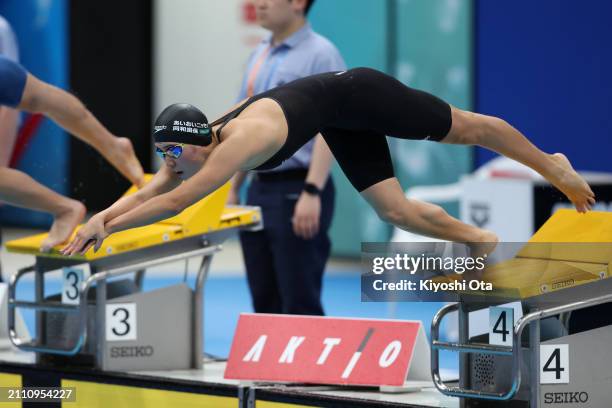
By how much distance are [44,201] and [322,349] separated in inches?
56.7

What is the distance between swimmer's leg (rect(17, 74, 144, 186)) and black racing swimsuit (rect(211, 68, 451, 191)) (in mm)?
1108

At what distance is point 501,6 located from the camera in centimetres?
962

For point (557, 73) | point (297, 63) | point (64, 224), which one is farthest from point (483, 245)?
point (557, 73)

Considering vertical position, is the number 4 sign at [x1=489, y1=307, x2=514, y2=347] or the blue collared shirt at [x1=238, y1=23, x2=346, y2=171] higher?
the blue collared shirt at [x1=238, y1=23, x2=346, y2=171]

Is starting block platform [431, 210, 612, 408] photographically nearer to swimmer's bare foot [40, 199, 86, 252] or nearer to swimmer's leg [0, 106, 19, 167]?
swimmer's bare foot [40, 199, 86, 252]

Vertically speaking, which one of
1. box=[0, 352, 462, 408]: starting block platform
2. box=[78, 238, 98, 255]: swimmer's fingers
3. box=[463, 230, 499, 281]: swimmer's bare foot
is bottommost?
box=[0, 352, 462, 408]: starting block platform

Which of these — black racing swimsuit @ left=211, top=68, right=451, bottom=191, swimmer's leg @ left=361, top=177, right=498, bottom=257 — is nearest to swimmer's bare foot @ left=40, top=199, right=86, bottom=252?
black racing swimsuit @ left=211, top=68, right=451, bottom=191

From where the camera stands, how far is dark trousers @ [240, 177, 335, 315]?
18.2 ft

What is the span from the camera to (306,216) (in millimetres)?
5434

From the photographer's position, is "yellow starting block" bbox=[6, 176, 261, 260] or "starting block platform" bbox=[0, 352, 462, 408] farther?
"yellow starting block" bbox=[6, 176, 261, 260]

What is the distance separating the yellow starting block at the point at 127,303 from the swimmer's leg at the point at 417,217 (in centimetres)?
78

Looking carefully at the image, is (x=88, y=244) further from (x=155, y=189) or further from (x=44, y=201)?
(x=44, y=201)

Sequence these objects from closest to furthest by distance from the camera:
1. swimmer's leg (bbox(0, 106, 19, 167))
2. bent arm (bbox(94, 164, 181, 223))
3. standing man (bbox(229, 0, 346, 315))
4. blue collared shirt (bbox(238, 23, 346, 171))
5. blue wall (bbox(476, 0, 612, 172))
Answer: bent arm (bbox(94, 164, 181, 223)) → standing man (bbox(229, 0, 346, 315)) → blue collared shirt (bbox(238, 23, 346, 171)) → swimmer's leg (bbox(0, 106, 19, 167)) → blue wall (bbox(476, 0, 612, 172))

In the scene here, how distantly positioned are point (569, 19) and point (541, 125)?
0.79m
